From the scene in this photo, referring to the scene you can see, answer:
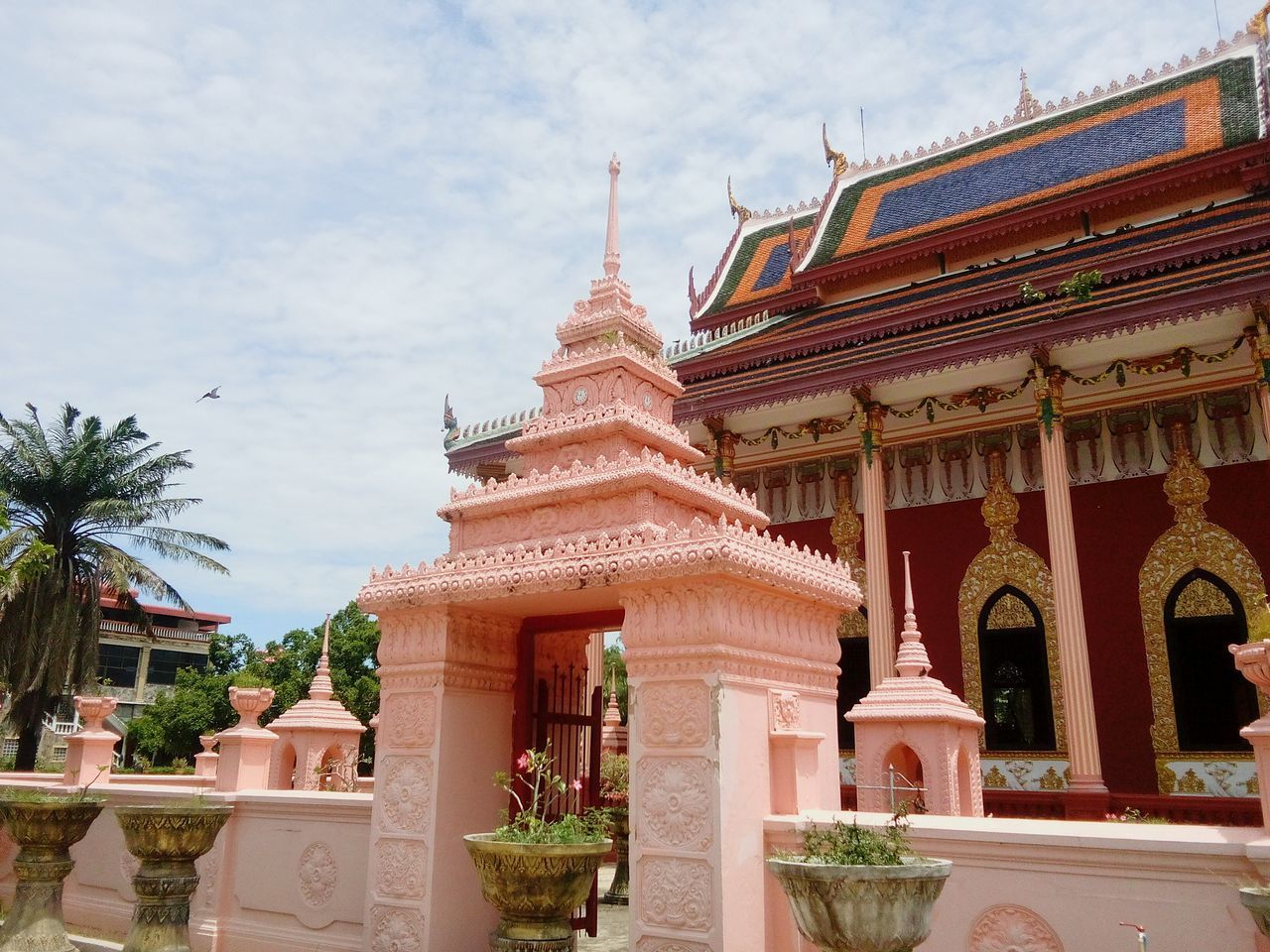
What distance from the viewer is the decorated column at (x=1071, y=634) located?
11.7m

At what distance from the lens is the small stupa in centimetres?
1401

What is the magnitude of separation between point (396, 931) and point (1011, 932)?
3913mm

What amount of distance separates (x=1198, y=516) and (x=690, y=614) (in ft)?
35.2

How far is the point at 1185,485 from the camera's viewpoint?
13992 mm

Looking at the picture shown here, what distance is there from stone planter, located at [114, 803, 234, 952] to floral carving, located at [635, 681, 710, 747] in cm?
315

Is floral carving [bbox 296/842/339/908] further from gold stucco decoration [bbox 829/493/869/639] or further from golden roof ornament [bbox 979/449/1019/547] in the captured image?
golden roof ornament [bbox 979/449/1019/547]

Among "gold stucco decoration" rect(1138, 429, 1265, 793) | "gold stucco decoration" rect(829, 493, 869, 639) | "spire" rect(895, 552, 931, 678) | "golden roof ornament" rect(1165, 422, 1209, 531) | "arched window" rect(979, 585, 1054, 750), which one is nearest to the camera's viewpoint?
"spire" rect(895, 552, 931, 678)

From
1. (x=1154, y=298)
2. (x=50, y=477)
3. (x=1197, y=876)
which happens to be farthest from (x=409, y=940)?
(x=50, y=477)

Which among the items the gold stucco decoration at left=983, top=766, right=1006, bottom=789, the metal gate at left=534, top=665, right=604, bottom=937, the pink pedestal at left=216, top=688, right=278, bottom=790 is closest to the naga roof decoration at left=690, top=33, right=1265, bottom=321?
the gold stucco decoration at left=983, top=766, right=1006, bottom=789

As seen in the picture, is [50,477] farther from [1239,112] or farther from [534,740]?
[1239,112]

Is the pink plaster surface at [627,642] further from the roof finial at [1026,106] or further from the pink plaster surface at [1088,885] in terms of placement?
the roof finial at [1026,106]

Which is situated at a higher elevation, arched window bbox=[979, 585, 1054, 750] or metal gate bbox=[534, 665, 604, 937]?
arched window bbox=[979, 585, 1054, 750]

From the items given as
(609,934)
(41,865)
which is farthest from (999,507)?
(41,865)

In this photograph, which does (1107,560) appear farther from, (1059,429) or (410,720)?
(410,720)
